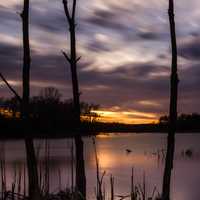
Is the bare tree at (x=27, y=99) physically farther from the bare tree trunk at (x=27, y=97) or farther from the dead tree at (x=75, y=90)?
the dead tree at (x=75, y=90)

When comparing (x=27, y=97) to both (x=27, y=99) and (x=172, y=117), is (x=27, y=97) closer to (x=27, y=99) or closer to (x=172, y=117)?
(x=27, y=99)

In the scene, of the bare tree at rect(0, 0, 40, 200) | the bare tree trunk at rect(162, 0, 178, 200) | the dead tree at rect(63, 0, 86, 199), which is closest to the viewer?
the bare tree trunk at rect(162, 0, 178, 200)

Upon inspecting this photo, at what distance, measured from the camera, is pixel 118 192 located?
2123 centimetres

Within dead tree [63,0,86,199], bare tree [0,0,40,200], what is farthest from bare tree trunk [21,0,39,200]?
dead tree [63,0,86,199]

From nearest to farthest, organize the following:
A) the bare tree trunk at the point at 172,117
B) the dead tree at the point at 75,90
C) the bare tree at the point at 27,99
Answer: the bare tree trunk at the point at 172,117 < the bare tree at the point at 27,99 < the dead tree at the point at 75,90

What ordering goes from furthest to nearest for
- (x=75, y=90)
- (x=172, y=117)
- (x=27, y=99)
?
(x=75, y=90), (x=27, y=99), (x=172, y=117)

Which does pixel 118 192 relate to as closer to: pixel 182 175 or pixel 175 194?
pixel 175 194

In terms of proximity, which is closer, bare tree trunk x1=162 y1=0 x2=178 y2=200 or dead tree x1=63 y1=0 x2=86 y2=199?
bare tree trunk x1=162 y1=0 x2=178 y2=200

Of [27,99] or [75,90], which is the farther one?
[75,90]

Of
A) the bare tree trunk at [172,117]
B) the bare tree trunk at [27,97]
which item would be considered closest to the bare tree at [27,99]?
the bare tree trunk at [27,97]

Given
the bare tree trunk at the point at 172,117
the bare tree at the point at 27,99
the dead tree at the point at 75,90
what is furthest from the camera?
the dead tree at the point at 75,90

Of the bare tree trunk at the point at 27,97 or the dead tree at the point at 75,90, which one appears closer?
the bare tree trunk at the point at 27,97

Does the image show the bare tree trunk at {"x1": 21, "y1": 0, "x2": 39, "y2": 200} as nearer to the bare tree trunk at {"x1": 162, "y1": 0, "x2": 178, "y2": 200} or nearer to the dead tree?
the dead tree

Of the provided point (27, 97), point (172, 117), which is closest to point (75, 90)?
point (27, 97)
